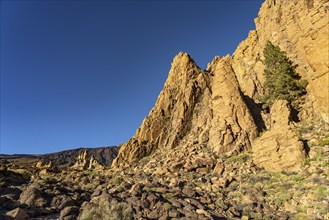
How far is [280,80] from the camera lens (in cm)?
3609

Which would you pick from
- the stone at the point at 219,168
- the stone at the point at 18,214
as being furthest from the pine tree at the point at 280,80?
the stone at the point at 18,214

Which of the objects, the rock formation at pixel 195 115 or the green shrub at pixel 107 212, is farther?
the rock formation at pixel 195 115

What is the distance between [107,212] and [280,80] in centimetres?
2927

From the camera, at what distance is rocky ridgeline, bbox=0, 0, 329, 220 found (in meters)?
20.7

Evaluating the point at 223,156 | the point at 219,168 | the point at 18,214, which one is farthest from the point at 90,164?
the point at 18,214

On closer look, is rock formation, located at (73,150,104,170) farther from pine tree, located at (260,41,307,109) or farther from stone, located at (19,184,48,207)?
pine tree, located at (260,41,307,109)

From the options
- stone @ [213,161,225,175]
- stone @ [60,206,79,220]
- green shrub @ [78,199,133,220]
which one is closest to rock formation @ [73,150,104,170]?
stone @ [213,161,225,175]

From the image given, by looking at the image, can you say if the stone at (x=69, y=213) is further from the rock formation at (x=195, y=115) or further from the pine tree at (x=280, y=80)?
the pine tree at (x=280, y=80)

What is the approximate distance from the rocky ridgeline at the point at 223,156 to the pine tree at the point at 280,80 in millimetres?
1141

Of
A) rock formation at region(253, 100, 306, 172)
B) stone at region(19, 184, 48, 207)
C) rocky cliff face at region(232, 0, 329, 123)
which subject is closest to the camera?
stone at region(19, 184, 48, 207)

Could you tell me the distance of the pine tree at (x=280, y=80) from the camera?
115ft

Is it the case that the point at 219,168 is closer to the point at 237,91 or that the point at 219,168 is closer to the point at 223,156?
the point at 223,156

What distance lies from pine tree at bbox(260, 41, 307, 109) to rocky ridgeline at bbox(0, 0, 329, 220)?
1141 millimetres

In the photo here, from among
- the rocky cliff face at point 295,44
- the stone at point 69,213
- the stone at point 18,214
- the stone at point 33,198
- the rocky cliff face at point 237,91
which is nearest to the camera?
the stone at point 18,214
